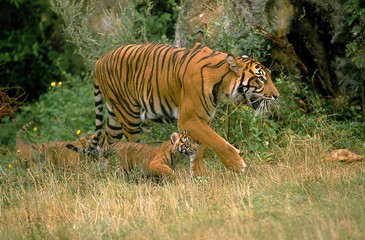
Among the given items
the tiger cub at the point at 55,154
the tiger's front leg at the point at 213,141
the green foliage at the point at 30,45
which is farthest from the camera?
the green foliage at the point at 30,45

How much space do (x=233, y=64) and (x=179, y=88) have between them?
0.76m

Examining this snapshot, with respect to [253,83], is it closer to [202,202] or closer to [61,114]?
[202,202]

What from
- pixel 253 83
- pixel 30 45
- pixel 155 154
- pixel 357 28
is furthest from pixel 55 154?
pixel 30 45

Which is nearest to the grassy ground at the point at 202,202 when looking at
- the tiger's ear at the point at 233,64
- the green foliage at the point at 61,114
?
the tiger's ear at the point at 233,64

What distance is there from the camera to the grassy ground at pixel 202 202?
278 inches

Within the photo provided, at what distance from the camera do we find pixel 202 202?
8.27m

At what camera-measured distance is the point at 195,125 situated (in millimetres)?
9570

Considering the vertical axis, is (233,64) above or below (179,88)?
above

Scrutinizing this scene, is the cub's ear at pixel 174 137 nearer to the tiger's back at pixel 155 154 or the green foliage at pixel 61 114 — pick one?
the tiger's back at pixel 155 154

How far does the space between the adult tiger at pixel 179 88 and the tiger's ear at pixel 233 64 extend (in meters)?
0.01

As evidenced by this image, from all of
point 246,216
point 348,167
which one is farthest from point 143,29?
point 246,216

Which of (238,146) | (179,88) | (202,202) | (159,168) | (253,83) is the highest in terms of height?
(253,83)

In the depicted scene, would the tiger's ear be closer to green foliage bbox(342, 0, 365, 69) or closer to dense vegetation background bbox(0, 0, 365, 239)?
dense vegetation background bbox(0, 0, 365, 239)

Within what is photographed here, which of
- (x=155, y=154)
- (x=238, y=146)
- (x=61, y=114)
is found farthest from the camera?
(x=61, y=114)
